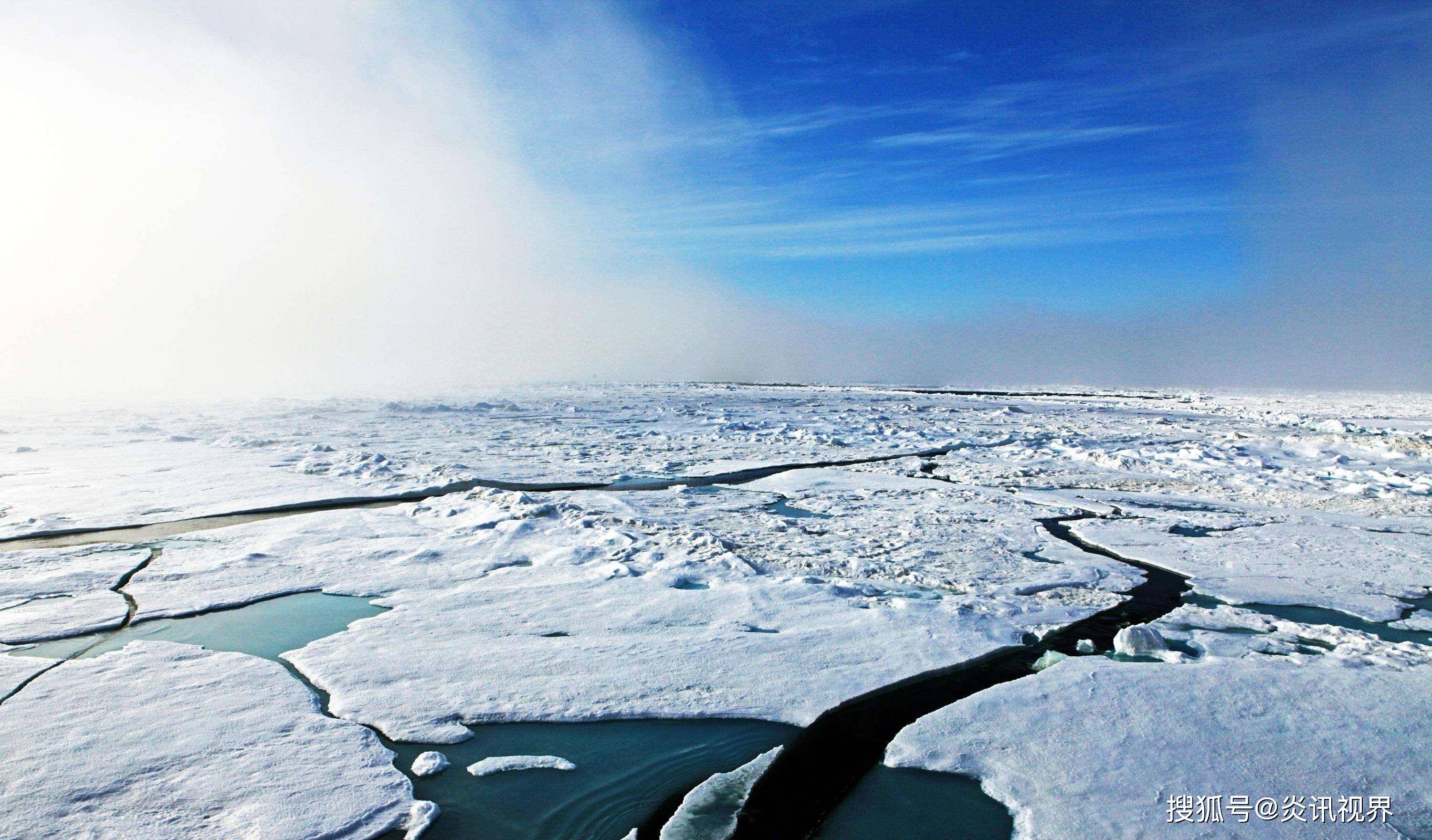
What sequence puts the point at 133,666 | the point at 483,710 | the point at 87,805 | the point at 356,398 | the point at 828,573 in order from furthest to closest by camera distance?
the point at 356,398, the point at 828,573, the point at 133,666, the point at 483,710, the point at 87,805

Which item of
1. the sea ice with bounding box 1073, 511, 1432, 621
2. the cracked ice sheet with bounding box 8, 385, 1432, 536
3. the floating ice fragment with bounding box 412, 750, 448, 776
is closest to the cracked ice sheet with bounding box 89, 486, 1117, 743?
the floating ice fragment with bounding box 412, 750, 448, 776

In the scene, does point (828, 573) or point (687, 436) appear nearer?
point (828, 573)

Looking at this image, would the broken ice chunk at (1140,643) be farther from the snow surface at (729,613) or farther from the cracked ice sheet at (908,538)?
the cracked ice sheet at (908,538)

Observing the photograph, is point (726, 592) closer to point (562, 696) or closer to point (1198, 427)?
point (562, 696)

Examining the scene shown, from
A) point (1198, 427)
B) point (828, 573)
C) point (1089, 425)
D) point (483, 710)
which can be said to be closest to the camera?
point (483, 710)

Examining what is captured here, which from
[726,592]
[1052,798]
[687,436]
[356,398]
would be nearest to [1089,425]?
[687,436]

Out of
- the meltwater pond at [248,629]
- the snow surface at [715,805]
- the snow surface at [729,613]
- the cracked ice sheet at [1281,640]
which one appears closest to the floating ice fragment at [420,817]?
the snow surface at [729,613]

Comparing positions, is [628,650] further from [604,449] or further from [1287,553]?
[604,449]

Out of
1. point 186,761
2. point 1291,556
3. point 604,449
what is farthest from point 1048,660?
point 604,449
